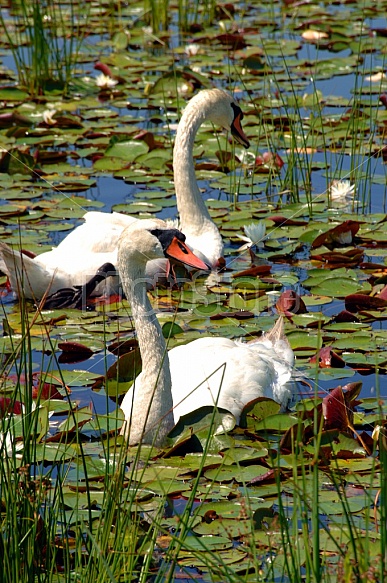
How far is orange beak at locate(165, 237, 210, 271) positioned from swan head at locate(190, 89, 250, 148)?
2.11m

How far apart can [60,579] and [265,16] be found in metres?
9.79

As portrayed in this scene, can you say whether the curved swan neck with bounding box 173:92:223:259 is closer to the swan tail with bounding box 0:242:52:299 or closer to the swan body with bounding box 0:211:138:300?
the swan body with bounding box 0:211:138:300

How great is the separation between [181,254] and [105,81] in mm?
5156

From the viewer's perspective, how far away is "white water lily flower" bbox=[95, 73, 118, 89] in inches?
375

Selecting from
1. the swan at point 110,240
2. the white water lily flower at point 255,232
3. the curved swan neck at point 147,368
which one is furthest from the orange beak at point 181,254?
the white water lily flower at point 255,232

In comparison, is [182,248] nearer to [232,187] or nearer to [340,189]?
[340,189]

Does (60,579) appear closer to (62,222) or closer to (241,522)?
(241,522)

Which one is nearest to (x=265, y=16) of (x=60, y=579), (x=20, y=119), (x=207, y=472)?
(x=20, y=119)

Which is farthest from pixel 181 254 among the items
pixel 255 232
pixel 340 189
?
pixel 340 189

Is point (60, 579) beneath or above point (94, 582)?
beneath

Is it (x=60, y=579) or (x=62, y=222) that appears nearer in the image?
(x=60, y=579)

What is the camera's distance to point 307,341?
5.04 m

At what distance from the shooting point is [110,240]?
19.2 ft

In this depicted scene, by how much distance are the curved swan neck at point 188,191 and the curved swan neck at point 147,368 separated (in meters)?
1.98
